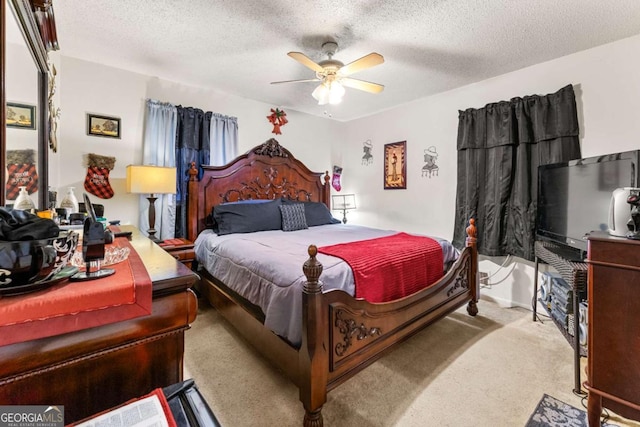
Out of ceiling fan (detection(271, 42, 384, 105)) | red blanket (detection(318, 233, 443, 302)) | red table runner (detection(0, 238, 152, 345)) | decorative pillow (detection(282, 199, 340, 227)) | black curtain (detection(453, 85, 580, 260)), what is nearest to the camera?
red table runner (detection(0, 238, 152, 345))

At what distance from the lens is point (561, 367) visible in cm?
198

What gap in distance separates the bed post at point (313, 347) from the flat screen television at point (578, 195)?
195 centimetres

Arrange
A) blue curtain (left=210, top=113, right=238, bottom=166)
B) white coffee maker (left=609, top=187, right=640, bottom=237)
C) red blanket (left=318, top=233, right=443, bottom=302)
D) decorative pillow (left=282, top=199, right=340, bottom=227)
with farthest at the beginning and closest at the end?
decorative pillow (left=282, top=199, right=340, bottom=227) < blue curtain (left=210, top=113, right=238, bottom=166) < red blanket (left=318, top=233, right=443, bottom=302) < white coffee maker (left=609, top=187, right=640, bottom=237)

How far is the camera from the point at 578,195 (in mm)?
2293

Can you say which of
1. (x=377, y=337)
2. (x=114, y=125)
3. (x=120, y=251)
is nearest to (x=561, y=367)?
(x=377, y=337)

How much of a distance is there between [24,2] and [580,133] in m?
3.89

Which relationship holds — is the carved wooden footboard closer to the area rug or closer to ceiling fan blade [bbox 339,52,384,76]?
the area rug

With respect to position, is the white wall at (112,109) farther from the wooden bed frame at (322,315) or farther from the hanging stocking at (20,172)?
the hanging stocking at (20,172)

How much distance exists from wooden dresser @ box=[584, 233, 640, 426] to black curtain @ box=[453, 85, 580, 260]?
5.44 feet

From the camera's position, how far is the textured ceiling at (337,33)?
1.99m

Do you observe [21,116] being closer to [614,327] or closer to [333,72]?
[333,72]

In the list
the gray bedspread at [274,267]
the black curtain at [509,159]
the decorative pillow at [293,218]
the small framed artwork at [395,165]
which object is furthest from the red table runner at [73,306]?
the small framed artwork at [395,165]

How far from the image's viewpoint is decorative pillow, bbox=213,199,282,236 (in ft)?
9.96

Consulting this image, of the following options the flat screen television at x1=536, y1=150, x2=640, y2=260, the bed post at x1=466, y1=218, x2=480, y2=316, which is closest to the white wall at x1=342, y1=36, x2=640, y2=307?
the flat screen television at x1=536, y1=150, x2=640, y2=260
